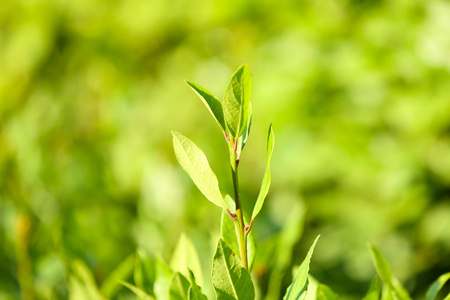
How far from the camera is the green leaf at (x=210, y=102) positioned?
0.52m

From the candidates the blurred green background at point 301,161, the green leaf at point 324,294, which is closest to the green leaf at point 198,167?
the green leaf at point 324,294

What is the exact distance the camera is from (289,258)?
0.77m

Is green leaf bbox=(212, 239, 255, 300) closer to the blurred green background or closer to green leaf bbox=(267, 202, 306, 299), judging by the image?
→ green leaf bbox=(267, 202, 306, 299)

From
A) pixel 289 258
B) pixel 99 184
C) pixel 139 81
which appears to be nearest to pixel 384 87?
pixel 99 184

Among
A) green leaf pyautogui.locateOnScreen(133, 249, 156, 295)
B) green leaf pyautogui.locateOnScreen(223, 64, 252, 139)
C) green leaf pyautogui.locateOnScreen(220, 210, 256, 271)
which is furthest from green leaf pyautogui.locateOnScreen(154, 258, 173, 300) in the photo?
green leaf pyautogui.locateOnScreen(223, 64, 252, 139)

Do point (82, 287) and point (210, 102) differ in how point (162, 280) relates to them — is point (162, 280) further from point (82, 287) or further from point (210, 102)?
point (210, 102)

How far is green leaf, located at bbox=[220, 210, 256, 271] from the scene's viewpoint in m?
0.56

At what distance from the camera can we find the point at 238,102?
50cm

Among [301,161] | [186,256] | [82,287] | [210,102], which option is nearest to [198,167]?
[210,102]

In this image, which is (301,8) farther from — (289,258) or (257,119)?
(289,258)

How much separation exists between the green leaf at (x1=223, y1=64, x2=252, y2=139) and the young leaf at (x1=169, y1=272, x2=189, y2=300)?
0.18 metres

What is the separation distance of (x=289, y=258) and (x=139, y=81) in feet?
7.89

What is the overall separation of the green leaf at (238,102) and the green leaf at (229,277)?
115 mm

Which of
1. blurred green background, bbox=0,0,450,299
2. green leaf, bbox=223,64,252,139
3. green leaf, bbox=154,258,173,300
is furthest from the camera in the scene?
blurred green background, bbox=0,0,450,299
